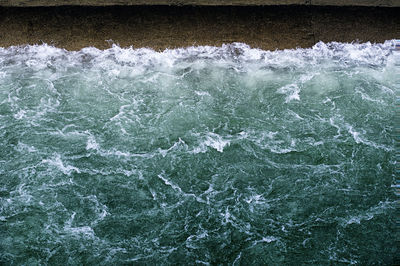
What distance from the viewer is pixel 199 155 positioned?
581 cm

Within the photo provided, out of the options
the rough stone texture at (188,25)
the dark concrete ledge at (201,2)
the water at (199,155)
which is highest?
the dark concrete ledge at (201,2)

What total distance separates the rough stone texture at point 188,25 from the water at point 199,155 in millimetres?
241

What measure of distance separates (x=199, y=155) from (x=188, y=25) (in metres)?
3.15

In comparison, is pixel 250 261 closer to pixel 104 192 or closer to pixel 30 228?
pixel 104 192

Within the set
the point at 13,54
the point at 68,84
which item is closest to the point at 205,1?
the point at 68,84

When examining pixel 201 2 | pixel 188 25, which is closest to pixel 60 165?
pixel 188 25

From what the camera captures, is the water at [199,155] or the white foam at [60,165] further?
the white foam at [60,165]

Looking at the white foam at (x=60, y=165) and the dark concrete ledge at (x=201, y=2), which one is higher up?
the dark concrete ledge at (x=201, y=2)

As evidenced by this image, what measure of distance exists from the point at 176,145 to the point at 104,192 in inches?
51.5

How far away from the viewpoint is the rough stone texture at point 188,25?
7.70 m

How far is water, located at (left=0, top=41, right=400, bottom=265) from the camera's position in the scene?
4770 mm

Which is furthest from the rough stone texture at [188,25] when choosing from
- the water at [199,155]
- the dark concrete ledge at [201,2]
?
the water at [199,155]

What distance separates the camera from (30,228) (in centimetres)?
486

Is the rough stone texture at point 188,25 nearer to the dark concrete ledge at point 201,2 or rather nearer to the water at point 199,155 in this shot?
the dark concrete ledge at point 201,2
